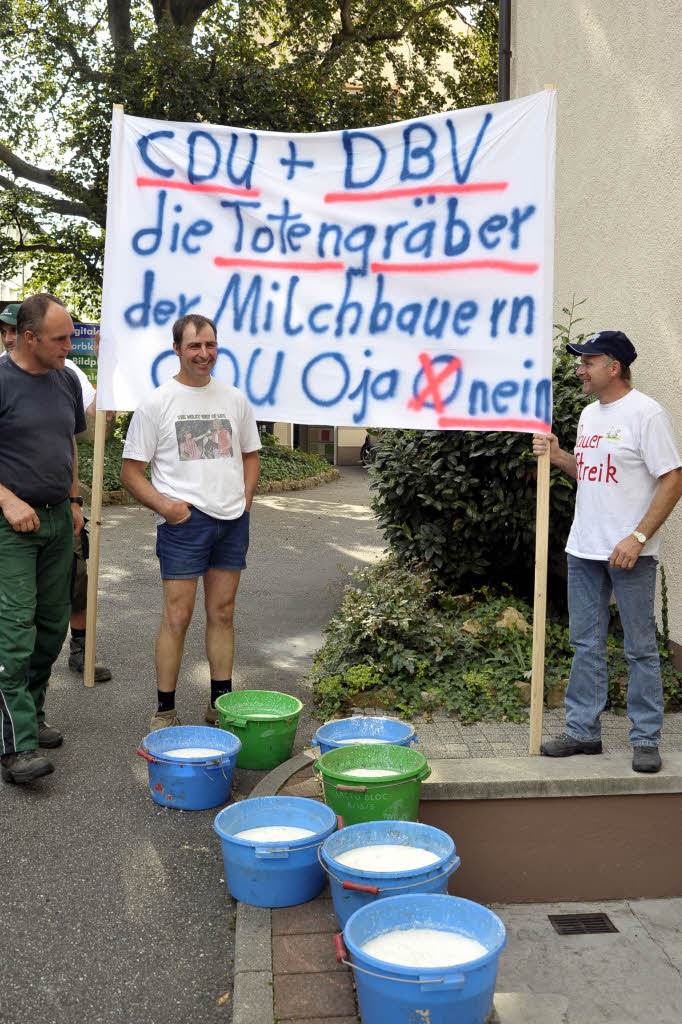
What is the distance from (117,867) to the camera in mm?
3684

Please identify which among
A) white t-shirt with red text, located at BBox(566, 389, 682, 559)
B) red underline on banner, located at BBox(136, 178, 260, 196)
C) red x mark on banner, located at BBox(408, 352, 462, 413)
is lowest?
white t-shirt with red text, located at BBox(566, 389, 682, 559)

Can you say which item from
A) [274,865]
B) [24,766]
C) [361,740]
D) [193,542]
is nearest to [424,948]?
[274,865]

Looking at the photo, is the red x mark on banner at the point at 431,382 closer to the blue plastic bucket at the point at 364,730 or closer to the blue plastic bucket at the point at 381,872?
the blue plastic bucket at the point at 364,730

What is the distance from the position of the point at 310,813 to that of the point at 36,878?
1029mm

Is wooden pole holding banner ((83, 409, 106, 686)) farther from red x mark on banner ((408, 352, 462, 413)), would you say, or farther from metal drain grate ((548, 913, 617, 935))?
metal drain grate ((548, 913, 617, 935))

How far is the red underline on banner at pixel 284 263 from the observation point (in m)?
4.74

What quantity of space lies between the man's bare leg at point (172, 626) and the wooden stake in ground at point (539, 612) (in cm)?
160

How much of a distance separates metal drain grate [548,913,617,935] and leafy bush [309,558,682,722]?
1191 mm

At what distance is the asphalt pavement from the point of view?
2.96m

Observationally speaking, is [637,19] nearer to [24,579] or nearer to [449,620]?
[449,620]

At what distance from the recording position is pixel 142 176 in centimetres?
486

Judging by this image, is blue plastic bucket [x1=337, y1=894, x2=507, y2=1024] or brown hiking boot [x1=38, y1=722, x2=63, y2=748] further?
brown hiking boot [x1=38, y1=722, x2=63, y2=748]

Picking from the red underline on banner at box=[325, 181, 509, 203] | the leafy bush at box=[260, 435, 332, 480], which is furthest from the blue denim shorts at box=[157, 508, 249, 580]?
the leafy bush at box=[260, 435, 332, 480]

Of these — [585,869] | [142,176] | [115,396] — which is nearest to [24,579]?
[115,396]
